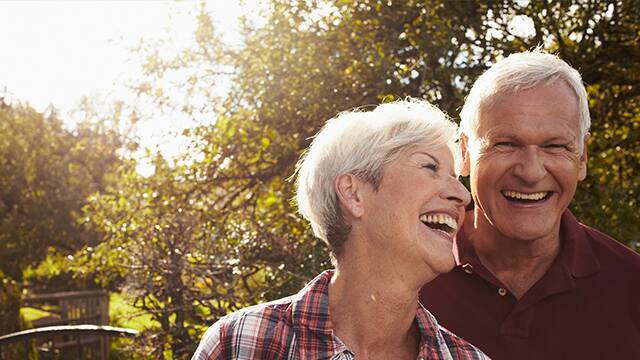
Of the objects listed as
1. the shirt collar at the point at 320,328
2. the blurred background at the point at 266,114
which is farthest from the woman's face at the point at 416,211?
the blurred background at the point at 266,114

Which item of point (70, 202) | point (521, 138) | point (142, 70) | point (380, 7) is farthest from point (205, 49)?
point (70, 202)

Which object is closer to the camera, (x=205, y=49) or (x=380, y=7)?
(x=380, y=7)

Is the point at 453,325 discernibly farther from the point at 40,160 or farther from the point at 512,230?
the point at 40,160

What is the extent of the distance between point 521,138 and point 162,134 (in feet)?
13.2

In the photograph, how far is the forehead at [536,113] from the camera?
2.52 metres

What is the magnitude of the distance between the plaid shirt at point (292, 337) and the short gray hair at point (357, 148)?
24 cm

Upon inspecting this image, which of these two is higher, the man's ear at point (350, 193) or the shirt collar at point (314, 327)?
the man's ear at point (350, 193)

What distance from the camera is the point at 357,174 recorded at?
7.44ft

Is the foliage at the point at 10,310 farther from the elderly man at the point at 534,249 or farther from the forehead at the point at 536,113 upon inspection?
the forehead at the point at 536,113

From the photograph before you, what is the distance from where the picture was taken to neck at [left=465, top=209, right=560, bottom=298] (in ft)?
8.50

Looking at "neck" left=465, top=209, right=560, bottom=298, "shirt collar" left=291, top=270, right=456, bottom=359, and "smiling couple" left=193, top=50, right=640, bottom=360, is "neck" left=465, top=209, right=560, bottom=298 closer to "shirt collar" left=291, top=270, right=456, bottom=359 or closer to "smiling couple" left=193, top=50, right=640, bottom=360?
"smiling couple" left=193, top=50, right=640, bottom=360

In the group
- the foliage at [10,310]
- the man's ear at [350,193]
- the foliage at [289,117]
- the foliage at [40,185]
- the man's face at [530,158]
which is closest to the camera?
the man's ear at [350,193]

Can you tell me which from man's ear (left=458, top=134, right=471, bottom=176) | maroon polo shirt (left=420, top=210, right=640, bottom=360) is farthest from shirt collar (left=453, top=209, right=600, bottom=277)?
man's ear (left=458, top=134, right=471, bottom=176)

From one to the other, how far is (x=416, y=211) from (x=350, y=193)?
21 cm
